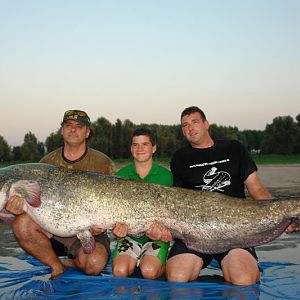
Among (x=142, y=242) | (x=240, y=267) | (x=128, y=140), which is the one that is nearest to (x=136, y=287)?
(x=142, y=242)

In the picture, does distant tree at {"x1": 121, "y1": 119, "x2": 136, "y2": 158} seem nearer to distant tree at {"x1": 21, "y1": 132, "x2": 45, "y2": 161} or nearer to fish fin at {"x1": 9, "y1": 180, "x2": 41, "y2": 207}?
distant tree at {"x1": 21, "y1": 132, "x2": 45, "y2": 161}

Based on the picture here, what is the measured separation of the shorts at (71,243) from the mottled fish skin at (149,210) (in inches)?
25.5

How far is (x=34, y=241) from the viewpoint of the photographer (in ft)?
18.9

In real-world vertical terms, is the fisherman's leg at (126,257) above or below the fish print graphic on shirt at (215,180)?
below

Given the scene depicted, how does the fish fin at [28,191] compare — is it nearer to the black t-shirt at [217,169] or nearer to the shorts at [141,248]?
the shorts at [141,248]

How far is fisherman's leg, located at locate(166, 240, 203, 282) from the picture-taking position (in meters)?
5.28

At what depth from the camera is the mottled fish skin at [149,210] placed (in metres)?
5.22

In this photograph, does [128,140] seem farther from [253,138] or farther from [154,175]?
[154,175]

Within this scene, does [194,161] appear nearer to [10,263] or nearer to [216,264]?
[216,264]

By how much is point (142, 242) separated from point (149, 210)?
32.1 inches

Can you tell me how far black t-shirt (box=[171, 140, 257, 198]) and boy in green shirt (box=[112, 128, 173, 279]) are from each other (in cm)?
24

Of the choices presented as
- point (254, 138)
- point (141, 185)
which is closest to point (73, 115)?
point (141, 185)

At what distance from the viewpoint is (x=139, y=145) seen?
5.96 meters

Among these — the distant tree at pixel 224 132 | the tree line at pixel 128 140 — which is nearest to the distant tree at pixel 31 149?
the tree line at pixel 128 140
